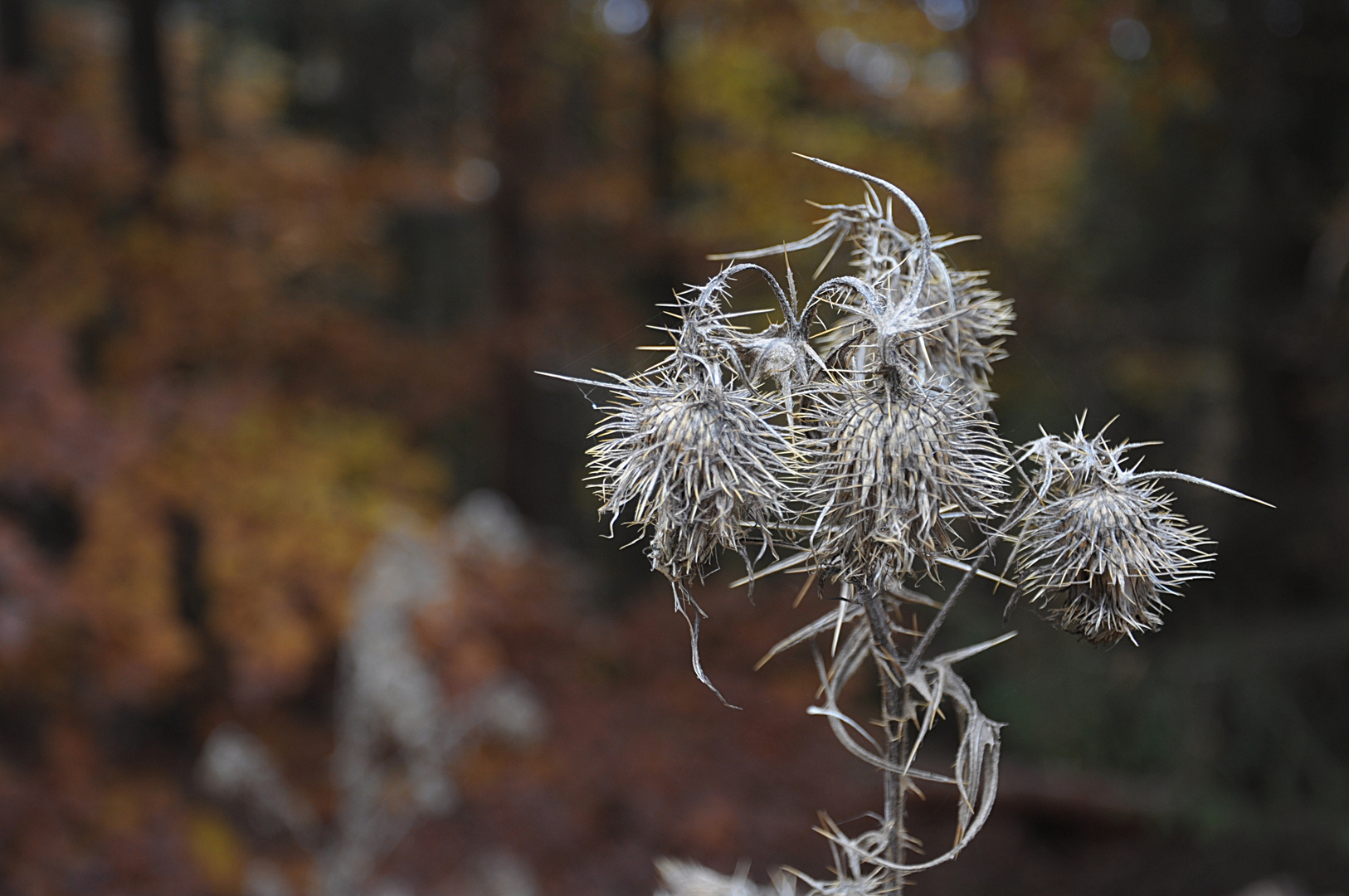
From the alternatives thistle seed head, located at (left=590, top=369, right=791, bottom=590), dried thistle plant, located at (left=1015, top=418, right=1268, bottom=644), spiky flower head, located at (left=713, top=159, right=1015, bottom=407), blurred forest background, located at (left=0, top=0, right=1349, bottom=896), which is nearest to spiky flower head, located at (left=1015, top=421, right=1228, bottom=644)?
dried thistle plant, located at (left=1015, top=418, right=1268, bottom=644)

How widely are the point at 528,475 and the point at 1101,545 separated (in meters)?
6.78

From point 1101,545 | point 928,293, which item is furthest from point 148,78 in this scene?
point 1101,545

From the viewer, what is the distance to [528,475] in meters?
7.49

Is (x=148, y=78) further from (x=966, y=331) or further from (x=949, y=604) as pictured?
(x=949, y=604)

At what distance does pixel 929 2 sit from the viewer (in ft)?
22.0

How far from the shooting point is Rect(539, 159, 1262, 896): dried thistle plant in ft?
2.84

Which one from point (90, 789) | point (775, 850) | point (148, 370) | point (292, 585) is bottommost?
point (775, 850)

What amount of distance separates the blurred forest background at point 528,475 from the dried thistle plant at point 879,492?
2956 millimetres

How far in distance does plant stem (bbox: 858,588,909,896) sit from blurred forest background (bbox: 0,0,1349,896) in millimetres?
3025

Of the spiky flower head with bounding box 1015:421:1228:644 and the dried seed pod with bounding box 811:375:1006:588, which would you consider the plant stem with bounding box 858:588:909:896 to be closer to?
the dried seed pod with bounding box 811:375:1006:588

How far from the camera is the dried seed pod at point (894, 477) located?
0.85 metres

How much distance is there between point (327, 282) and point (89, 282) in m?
4.50

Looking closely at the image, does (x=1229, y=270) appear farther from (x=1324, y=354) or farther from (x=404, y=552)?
(x=404, y=552)

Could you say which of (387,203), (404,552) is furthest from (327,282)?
(404,552)
